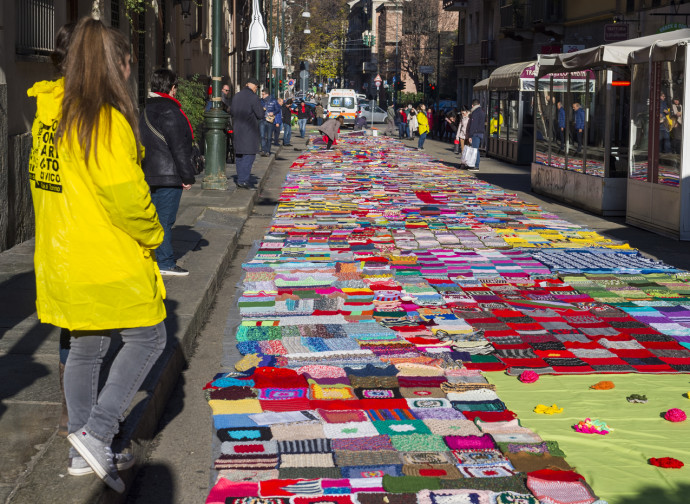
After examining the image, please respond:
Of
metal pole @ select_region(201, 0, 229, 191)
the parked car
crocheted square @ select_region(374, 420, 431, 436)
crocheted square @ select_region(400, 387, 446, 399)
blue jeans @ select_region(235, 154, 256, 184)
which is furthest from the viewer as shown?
the parked car

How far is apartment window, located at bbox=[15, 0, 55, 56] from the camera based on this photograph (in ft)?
34.4

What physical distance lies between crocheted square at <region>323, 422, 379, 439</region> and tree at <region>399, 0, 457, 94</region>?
75098mm

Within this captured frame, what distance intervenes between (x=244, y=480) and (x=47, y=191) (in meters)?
1.62

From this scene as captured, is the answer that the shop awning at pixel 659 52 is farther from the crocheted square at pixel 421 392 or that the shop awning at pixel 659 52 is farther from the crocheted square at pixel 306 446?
the crocheted square at pixel 306 446

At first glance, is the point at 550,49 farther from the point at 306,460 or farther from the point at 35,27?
the point at 306,460

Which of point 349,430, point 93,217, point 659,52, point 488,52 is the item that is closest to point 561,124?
point 659,52

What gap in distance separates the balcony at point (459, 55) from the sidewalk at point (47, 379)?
50335mm

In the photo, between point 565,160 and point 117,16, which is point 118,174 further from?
point 565,160

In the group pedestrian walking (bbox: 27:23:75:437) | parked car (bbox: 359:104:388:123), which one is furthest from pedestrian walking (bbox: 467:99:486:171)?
parked car (bbox: 359:104:388:123)

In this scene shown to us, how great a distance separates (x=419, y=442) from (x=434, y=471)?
1.36 ft

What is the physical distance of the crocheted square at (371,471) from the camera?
14.7ft

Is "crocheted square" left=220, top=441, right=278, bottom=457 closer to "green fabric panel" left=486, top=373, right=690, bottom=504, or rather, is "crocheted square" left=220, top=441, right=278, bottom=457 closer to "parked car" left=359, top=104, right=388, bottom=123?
"green fabric panel" left=486, top=373, right=690, bottom=504

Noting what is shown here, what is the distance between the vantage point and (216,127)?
15.3 m

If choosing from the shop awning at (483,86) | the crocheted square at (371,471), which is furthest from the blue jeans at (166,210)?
the shop awning at (483,86)
